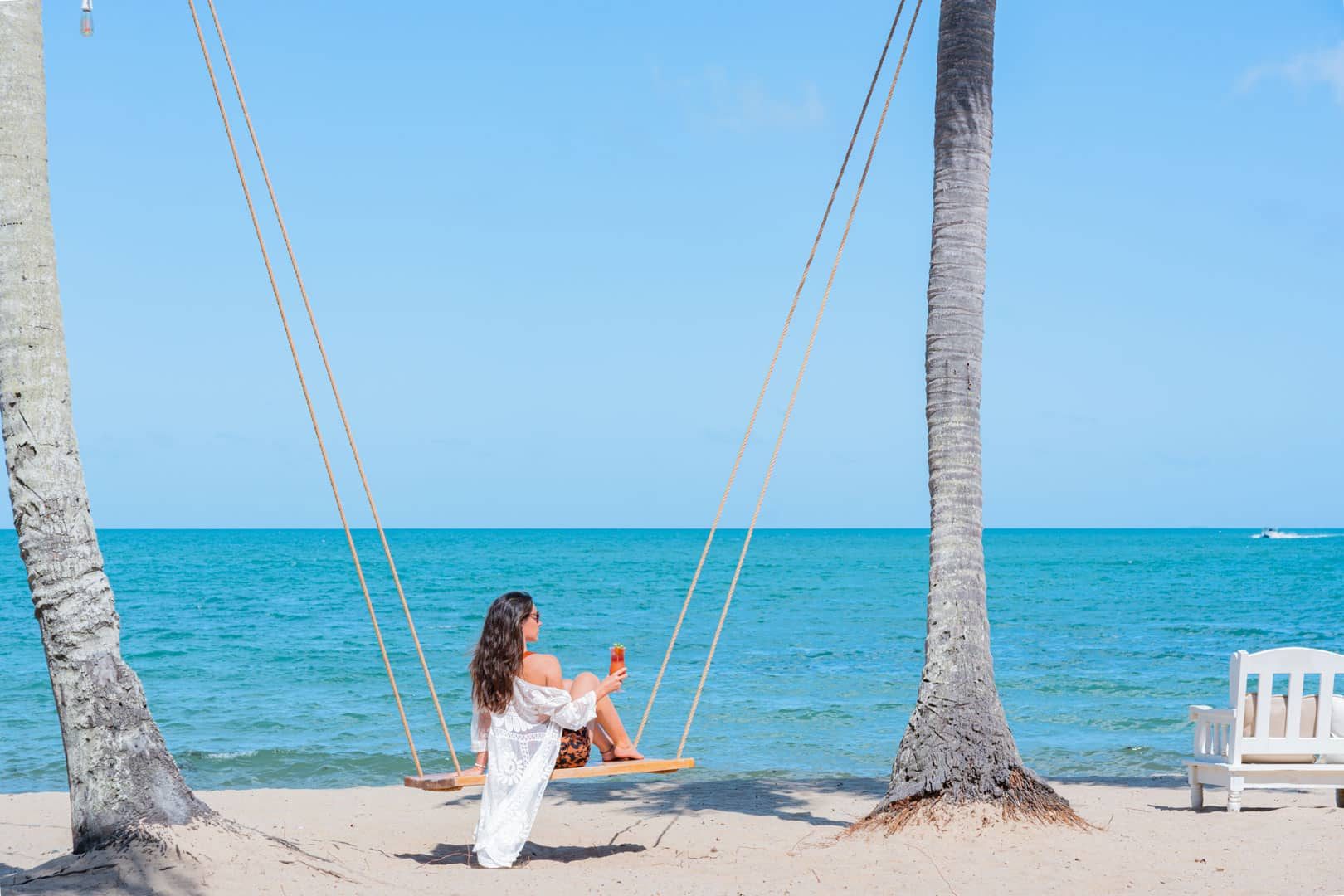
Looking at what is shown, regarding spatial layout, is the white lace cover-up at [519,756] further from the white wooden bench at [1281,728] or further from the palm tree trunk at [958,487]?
the white wooden bench at [1281,728]

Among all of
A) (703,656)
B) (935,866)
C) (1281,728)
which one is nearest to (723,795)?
(935,866)

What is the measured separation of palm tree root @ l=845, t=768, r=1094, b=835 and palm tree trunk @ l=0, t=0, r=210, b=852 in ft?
10.4

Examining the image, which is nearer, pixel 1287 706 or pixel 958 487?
pixel 958 487

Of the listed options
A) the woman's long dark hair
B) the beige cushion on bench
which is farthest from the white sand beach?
the woman's long dark hair

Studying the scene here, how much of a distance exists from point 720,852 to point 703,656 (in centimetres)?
1630

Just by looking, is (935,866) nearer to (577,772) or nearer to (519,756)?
(577,772)

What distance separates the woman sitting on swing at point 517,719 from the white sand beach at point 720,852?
21cm

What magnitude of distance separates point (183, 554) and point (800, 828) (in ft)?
236

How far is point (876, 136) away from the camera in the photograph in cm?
679

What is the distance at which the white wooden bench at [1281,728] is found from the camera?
675cm

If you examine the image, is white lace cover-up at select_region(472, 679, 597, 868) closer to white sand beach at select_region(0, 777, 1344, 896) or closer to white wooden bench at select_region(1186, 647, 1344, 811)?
white sand beach at select_region(0, 777, 1344, 896)

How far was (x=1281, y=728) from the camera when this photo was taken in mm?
6945

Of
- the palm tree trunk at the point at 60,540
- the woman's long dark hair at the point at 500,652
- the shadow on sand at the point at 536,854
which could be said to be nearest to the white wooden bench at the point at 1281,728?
the shadow on sand at the point at 536,854

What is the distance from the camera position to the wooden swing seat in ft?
18.1
